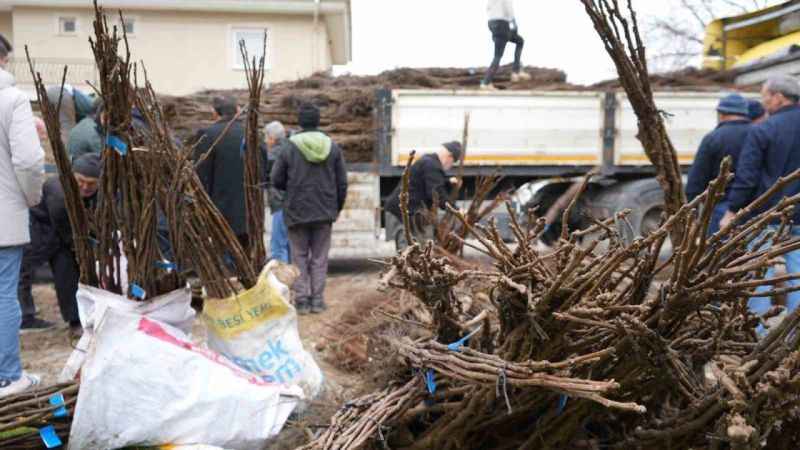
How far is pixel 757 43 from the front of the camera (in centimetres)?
863

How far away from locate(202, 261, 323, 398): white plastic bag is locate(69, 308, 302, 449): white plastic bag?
1.10ft

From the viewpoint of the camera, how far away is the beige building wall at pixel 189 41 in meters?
19.3

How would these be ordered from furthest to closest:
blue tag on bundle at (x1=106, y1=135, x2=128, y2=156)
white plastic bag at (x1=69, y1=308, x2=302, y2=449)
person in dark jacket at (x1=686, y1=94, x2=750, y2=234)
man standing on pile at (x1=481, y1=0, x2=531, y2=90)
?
man standing on pile at (x1=481, y1=0, x2=531, y2=90) < person in dark jacket at (x1=686, y1=94, x2=750, y2=234) < blue tag on bundle at (x1=106, y1=135, x2=128, y2=156) < white plastic bag at (x1=69, y1=308, x2=302, y2=449)

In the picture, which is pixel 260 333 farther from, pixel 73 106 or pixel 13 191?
pixel 73 106

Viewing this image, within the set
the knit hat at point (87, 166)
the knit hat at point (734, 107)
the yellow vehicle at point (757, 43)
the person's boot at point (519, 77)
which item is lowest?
the knit hat at point (87, 166)

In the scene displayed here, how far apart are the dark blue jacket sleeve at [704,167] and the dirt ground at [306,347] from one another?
A: 2.07 meters

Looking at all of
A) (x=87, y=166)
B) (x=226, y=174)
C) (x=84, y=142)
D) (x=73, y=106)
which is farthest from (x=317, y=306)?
(x=73, y=106)

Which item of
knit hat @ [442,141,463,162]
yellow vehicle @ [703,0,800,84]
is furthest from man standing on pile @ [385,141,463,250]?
yellow vehicle @ [703,0,800,84]

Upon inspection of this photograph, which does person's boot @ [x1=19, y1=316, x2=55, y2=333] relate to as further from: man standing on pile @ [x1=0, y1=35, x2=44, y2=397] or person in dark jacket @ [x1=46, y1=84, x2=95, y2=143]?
man standing on pile @ [x1=0, y1=35, x2=44, y2=397]

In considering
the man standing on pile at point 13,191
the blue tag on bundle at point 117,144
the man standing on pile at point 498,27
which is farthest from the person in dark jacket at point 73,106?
the man standing on pile at point 498,27

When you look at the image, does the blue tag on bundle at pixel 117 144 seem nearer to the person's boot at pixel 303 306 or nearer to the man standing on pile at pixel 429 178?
the person's boot at pixel 303 306

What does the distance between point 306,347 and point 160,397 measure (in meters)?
1.97

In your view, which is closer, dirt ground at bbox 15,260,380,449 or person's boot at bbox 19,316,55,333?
dirt ground at bbox 15,260,380,449

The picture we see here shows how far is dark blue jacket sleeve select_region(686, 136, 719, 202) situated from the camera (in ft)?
14.5
